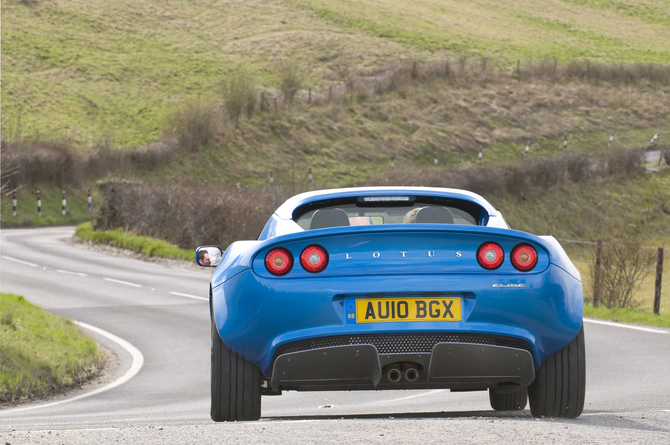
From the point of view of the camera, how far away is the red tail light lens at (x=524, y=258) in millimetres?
4328

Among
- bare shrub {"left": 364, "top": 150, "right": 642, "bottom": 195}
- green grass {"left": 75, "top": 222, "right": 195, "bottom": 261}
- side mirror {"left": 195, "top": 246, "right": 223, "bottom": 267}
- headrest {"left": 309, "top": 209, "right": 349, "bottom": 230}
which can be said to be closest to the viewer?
headrest {"left": 309, "top": 209, "right": 349, "bottom": 230}

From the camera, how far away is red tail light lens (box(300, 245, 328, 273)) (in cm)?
425

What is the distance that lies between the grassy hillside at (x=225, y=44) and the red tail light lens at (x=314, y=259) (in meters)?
44.9

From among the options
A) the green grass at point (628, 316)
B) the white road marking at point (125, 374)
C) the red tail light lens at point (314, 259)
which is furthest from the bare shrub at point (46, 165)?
the red tail light lens at point (314, 259)

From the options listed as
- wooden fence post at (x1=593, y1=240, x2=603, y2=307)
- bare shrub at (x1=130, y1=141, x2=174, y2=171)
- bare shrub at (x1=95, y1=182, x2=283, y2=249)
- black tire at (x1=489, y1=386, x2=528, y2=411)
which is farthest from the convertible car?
bare shrub at (x1=130, y1=141, x2=174, y2=171)

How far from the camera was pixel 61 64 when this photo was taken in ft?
202

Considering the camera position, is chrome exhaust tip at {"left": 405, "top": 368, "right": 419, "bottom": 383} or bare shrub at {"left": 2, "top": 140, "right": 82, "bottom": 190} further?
bare shrub at {"left": 2, "top": 140, "right": 82, "bottom": 190}

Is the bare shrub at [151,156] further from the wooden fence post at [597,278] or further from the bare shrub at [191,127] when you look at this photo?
the wooden fence post at [597,278]

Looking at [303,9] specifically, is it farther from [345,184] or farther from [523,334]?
[523,334]

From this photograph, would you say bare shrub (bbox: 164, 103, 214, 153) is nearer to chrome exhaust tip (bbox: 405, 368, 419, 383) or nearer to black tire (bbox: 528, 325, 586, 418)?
A: black tire (bbox: 528, 325, 586, 418)

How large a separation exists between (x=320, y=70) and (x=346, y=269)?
63865mm

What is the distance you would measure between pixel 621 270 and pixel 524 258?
542 inches

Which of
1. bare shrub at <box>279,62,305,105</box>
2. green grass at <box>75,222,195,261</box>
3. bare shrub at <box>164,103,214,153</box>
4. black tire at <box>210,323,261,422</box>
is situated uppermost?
bare shrub at <box>279,62,305,105</box>

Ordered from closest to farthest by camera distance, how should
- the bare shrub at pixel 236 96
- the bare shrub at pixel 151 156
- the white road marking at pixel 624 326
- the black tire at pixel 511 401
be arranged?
the black tire at pixel 511 401
the white road marking at pixel 624 326
the bare shrub at pixel 151 156
the bare shrub at pixel 236 96
